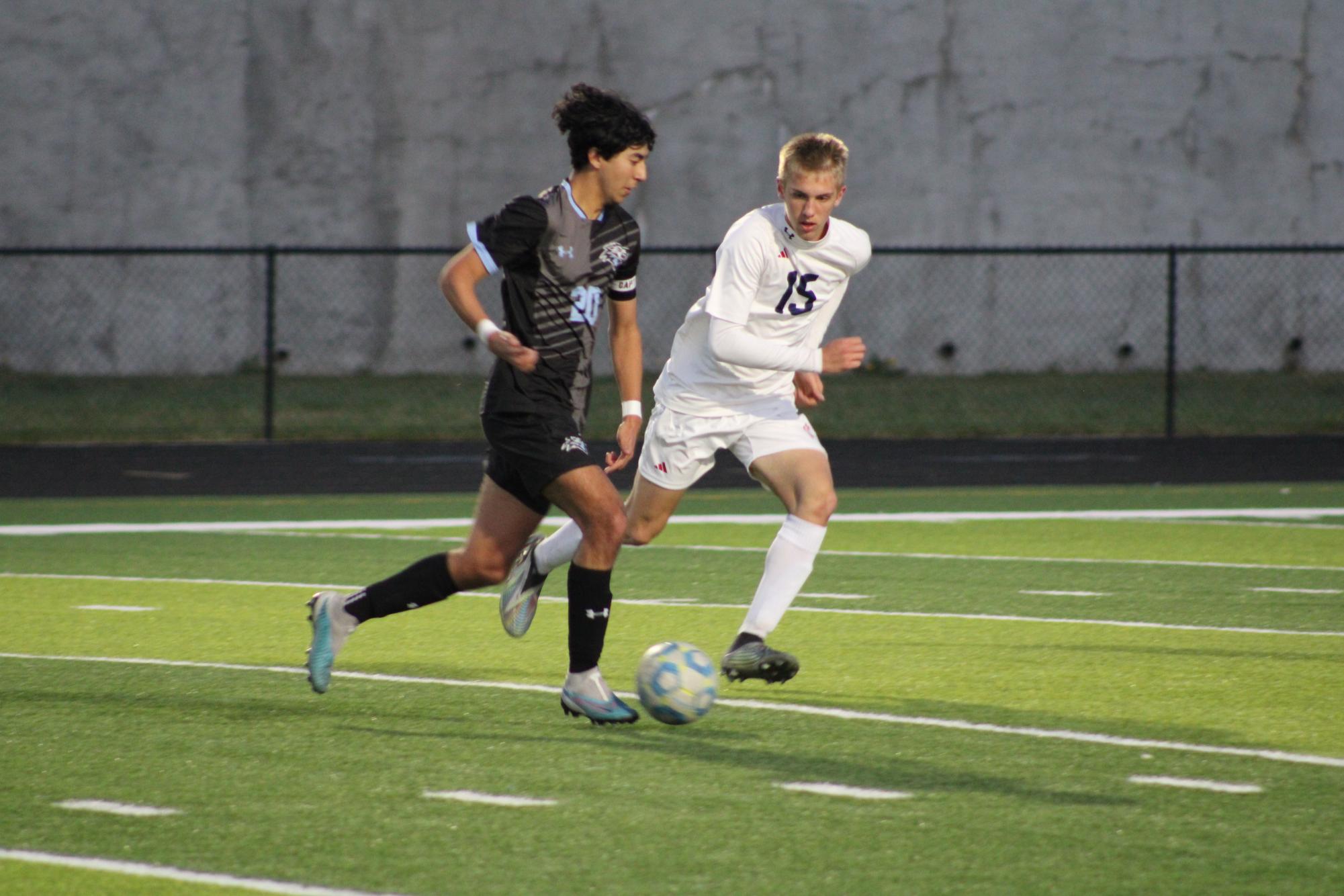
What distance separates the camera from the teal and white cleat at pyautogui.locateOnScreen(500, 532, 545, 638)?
7391 mm

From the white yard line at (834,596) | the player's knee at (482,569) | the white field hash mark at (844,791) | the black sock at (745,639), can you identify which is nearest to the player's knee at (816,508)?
the black sock at (745,639)

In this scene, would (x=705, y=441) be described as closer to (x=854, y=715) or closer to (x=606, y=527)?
(x=606, y=527)

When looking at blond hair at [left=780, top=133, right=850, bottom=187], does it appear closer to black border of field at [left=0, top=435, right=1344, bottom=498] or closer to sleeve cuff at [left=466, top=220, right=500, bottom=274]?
sleeve cuff at [left=466, top=220, right=500, bottom=274]

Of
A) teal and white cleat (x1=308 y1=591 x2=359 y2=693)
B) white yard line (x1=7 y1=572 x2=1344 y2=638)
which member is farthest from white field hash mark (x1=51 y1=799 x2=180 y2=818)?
white yard line (x1=7 y1=572 x2=1344 y2=638)

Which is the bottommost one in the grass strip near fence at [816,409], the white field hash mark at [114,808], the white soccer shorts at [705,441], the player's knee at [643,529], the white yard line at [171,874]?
the grass strip near fence at [816,409]

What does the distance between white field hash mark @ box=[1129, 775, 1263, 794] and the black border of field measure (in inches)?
406

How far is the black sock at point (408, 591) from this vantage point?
6.79 metres

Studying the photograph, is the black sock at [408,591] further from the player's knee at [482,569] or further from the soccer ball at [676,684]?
the soccer ball at [676,684]

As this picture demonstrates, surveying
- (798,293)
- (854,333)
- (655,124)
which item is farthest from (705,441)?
(854,333)

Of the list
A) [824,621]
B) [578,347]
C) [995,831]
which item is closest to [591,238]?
[578,347]

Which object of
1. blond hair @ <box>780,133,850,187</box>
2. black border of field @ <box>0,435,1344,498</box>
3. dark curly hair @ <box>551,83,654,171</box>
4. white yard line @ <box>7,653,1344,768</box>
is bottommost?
black border of field @ <box>0,435,1344,498</box>

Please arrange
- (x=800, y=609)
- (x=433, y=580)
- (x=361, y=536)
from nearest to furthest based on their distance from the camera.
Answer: (x=433, y=580) → (x=800, y=609) → (x=361, y=536)

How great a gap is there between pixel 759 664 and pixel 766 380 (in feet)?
4.34

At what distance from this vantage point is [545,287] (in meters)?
6.36
